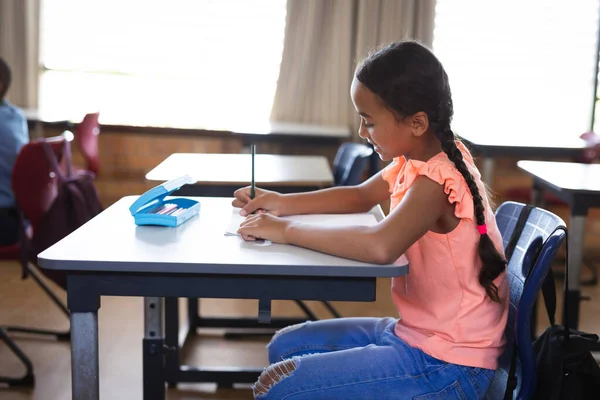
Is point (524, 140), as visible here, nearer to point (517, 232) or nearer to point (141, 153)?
point (141, 153)

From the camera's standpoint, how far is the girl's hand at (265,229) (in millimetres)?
1438

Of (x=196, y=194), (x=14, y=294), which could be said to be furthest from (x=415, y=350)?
(x=14, y=294)

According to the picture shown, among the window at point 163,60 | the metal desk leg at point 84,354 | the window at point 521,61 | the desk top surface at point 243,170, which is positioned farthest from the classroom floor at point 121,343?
the window at point 163,60

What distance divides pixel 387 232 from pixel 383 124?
0.80ft

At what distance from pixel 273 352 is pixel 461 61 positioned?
3.49 metres

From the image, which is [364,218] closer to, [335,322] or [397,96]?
[335,322]

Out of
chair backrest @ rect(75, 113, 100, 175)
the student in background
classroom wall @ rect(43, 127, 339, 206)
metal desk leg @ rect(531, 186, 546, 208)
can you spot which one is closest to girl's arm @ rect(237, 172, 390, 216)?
the student in background

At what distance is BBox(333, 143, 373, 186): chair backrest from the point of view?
267 centimetres

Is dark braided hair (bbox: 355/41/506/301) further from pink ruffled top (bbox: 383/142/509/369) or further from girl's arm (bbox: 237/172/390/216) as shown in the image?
girl's arm (bbox: 237/172/390/216)

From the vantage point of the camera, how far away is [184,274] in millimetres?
1304

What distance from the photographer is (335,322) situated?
5.27 ft

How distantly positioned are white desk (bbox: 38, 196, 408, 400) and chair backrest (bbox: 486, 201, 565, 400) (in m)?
0.23

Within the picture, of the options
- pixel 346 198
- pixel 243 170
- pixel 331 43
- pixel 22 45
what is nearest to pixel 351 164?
pixel 243 170

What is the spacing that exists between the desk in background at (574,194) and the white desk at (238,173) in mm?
767
